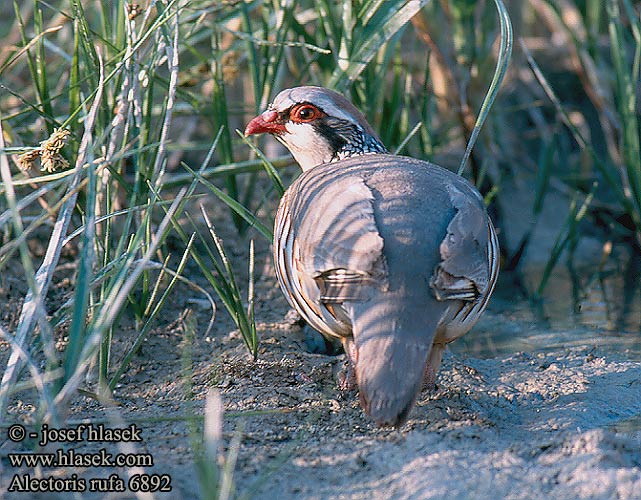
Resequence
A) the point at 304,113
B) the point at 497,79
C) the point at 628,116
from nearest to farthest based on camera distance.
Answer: the point at 497,79 < the point at 304,113 < the point at 628,116

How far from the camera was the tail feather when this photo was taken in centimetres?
254

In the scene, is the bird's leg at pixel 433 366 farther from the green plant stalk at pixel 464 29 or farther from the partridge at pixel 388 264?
the green plant stalk at pixel 464 29

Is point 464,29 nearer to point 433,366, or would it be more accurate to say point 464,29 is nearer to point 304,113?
point 304,113

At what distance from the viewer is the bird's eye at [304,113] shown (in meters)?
3.79

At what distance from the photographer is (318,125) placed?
3.82m

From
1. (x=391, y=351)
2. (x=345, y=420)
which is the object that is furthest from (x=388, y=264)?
(x=345, y=420)

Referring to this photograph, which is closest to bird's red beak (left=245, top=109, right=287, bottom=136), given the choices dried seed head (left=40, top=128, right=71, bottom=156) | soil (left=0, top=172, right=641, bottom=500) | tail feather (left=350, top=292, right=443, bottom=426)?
soil (left=0, top=172, right=641, bottom=500)

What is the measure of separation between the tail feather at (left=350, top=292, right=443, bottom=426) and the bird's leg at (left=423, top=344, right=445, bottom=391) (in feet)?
1.33

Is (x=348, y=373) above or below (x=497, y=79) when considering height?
below

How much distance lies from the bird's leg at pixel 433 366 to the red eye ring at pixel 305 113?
1.23 metres

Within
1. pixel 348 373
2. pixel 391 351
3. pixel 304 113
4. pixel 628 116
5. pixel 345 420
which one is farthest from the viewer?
pixel 628 116

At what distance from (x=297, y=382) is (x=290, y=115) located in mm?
1211

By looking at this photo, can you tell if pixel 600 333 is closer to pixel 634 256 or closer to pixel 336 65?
pixel 634 256

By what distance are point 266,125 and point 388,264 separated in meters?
1.38
